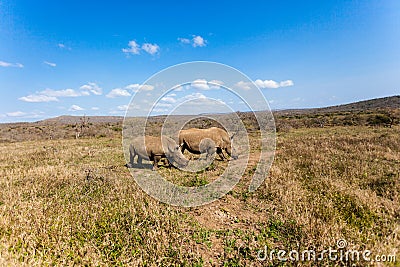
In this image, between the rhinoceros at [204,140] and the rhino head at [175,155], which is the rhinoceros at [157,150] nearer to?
the rhino head at [175,155]

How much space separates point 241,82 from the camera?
6250mm

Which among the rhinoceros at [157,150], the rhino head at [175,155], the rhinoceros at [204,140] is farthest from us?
the rhinoceros at [204,140]

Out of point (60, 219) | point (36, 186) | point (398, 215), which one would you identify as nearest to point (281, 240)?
point (398, 215)

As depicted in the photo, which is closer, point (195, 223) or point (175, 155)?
point (195, 223)

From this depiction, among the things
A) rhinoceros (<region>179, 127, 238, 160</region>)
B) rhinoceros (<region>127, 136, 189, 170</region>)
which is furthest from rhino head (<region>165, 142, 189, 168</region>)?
rhinoceros (<region>179, 127, 238, 160</region>)

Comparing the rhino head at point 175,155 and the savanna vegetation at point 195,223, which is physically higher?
the rhino head at point 175,155

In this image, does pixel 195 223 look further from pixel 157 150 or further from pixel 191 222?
pixel 157 150

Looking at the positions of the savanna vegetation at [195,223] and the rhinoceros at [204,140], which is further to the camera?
the rhinoceros at [204,140]

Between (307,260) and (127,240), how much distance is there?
3176 millimetres

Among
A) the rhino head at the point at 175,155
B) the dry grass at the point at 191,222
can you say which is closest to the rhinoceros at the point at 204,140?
the rhino head at the point at 175,155

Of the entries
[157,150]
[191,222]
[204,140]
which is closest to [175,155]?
[157,150]

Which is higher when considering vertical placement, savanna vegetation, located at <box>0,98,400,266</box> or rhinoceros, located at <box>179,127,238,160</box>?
rhinoceros, located at <box>179,127,238,160</box>

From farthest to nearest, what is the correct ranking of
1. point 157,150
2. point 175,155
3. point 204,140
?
point 204,140, point 175,155, point 157,150

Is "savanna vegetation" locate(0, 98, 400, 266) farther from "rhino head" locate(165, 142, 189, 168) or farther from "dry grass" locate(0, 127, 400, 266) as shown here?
"rhino head" locate(165, 142, 189, 168)
